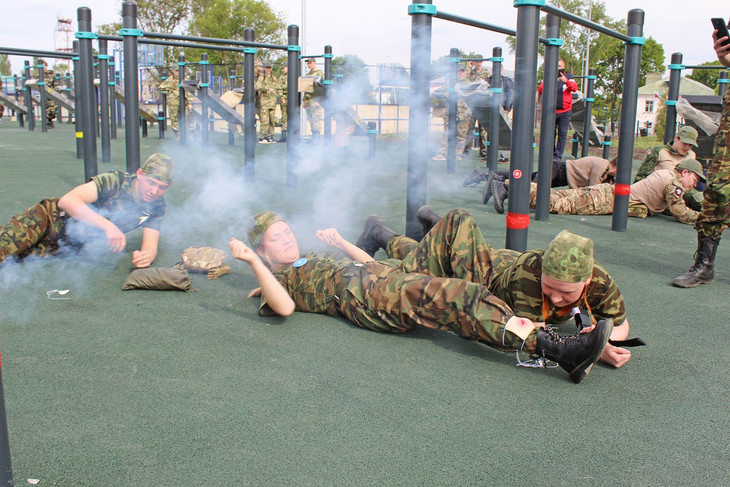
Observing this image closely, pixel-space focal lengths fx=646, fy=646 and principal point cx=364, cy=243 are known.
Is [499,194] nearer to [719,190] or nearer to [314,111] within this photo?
[719,190]

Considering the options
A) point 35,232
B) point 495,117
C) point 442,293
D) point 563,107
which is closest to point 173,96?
point 495,117

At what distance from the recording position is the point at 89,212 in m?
3.72

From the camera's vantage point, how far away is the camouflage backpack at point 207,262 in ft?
12.6

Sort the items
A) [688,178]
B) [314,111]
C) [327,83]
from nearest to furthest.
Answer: [688,178]
[327,83]
[314,111]

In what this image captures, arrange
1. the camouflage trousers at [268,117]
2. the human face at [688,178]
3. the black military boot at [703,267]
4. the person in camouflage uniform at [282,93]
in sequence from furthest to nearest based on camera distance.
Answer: the person in camouflage uniform at [282,93] < the camouflage trousers at [268,117] < the human face at [688,178] < the black military boot at [703,267]

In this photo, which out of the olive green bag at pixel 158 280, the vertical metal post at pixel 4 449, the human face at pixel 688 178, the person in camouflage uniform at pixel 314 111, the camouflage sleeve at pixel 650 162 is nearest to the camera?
the vertical metal post at pixel 4 449

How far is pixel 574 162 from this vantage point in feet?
23.3

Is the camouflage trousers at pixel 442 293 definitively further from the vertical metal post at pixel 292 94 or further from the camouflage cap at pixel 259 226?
the vertical metal post at pixel 292 94

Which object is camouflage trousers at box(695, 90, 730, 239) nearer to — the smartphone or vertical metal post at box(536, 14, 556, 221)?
the smartphone

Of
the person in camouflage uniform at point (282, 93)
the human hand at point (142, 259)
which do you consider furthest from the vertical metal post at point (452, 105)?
the person in camouflage uniform at point (282, 93)

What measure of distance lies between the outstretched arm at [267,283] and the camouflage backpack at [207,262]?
94 cm

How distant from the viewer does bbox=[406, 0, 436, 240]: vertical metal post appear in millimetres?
3727

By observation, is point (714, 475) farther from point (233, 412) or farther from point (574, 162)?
point (574, 162)

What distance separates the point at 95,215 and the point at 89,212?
0.16 feet
